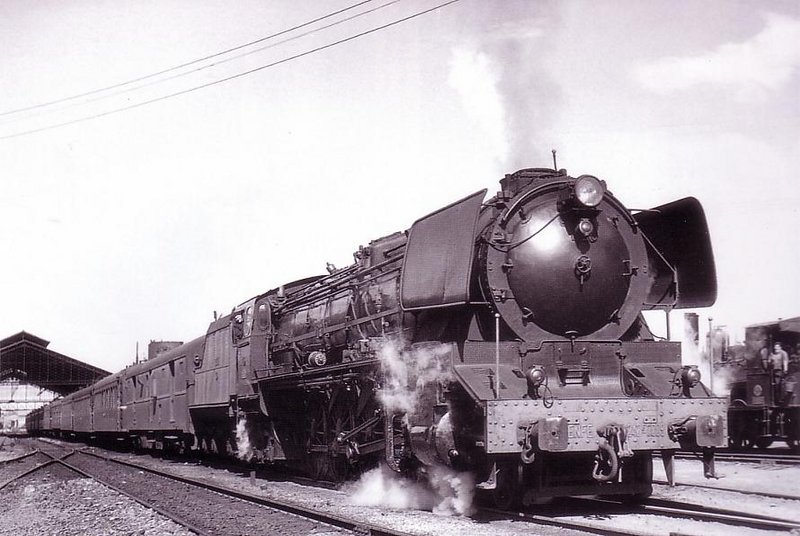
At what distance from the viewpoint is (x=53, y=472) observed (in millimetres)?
17094

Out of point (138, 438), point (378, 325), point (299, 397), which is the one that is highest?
point (378, 325)

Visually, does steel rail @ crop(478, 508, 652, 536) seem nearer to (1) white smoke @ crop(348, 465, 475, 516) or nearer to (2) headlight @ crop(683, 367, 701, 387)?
(1) white smoke @ crop(348, 465, 475, 516)

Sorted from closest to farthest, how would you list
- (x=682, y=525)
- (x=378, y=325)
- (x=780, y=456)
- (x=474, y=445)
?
1. (x=682, y=525)
2. (x=474, y=445)
3. (x=378, y=325)
4. (x=780, y=456)

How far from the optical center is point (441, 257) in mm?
8383

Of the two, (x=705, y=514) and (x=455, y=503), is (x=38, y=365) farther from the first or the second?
(x=705, y=514)

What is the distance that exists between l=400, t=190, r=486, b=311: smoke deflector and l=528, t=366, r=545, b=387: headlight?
36.3 inches

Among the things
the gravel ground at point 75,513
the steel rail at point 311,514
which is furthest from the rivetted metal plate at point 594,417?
the gravel ground at point 75,513

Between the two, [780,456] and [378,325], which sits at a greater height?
[378,325]

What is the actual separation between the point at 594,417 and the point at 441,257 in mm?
2246

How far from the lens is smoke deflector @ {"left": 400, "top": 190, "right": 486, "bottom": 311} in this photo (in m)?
7.95

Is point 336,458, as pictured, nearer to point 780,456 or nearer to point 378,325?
point 378,325

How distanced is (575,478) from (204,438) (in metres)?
12.0

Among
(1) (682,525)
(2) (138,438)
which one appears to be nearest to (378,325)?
(1) (682,525)

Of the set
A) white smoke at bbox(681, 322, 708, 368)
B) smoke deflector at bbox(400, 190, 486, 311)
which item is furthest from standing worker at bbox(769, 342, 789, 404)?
smoke deflector at bbox(400, 190, 486, 311)
